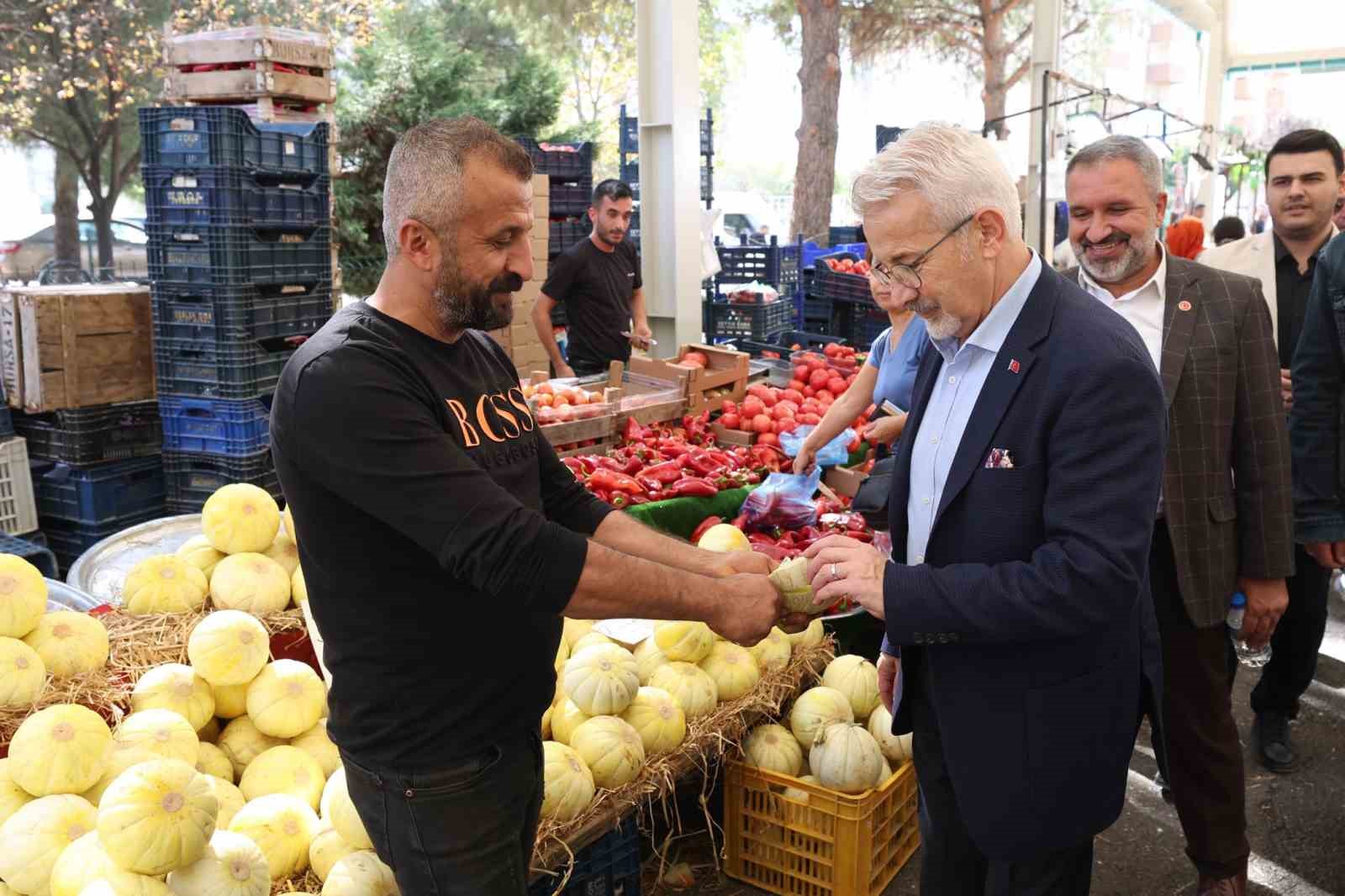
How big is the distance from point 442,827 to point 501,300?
0.98 m

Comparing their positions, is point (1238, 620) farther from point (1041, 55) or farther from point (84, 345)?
point (1041, 55)

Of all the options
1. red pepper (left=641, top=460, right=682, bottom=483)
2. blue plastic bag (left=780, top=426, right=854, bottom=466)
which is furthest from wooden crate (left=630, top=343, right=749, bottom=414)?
red pepper (left=641, top=460, right=682, bottom=483)

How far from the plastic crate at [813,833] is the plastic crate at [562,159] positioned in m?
7.80

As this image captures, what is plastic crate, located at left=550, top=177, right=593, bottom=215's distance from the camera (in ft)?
35.1

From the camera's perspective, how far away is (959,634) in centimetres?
188

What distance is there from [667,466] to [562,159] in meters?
6.32

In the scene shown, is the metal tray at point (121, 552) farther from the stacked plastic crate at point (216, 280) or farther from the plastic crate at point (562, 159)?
the plastic crate at point (562, 159)

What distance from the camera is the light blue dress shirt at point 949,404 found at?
6.40ft

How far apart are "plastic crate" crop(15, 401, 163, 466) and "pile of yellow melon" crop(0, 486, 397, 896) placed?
292 cm

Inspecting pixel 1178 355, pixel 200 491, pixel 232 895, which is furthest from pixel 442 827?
pixel 200 491

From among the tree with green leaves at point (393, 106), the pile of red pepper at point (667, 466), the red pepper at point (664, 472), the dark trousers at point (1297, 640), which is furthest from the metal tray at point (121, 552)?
the tree with green leaves at point (393, 106)

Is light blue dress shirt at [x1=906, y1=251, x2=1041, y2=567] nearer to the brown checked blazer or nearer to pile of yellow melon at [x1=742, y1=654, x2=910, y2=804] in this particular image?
the brown checked blazer

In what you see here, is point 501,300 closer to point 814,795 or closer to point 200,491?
point 814,795

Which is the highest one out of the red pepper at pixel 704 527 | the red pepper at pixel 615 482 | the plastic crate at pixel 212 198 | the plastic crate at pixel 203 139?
the plastic crate at pixel 203 139
